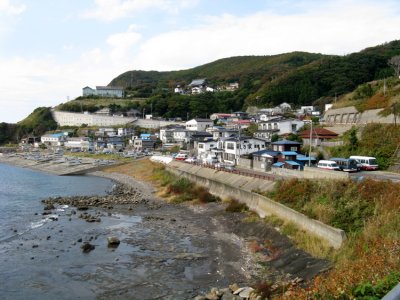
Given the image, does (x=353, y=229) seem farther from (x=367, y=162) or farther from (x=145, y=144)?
(x=145, y=144)

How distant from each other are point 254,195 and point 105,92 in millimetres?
139935

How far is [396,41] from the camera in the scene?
124938mm

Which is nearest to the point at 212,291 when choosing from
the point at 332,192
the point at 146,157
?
the point at 332,192

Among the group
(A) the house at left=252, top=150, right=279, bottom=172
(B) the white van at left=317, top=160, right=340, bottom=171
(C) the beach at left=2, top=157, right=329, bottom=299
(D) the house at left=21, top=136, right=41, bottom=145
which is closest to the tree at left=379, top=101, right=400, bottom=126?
(B) the white van at left=317, top=160, right=340, bottom=171

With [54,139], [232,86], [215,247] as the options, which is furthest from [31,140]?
[215,247]

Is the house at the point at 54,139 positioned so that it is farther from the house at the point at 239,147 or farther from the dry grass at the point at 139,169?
the house at the point at 239,147

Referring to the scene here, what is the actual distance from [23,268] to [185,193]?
1972 cm

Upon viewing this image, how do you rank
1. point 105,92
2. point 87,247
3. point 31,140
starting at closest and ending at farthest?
point 87,247, point 31,140, point 105,92

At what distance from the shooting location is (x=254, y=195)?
2773 centimetres

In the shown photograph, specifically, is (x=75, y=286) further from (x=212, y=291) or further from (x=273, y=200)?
(x=273, y=200)

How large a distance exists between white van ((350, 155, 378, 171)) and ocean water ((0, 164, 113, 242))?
24.7 meters

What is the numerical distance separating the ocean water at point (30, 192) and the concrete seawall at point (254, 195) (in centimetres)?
1209

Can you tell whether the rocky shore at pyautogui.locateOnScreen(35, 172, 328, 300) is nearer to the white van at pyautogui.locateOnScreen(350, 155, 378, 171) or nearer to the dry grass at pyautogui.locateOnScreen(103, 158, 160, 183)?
the white van at pyautogui.locateOnScreen(350, 155, 378, 171)

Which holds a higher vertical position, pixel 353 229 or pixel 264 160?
pixel 264 160
